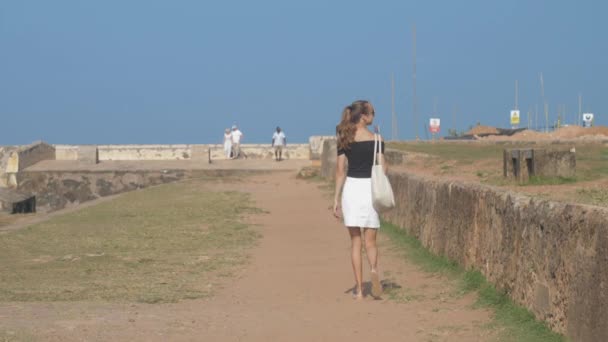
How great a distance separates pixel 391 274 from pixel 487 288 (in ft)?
7.29

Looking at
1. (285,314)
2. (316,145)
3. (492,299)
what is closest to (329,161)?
(316,145)

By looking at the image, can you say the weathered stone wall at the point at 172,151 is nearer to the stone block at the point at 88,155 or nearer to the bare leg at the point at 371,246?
the stone block at the point at 88,155

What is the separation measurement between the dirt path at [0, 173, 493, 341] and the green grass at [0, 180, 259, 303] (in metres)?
0.55

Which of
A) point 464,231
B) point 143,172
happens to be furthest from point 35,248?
point 143,172

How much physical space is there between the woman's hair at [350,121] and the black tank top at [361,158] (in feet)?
0.21

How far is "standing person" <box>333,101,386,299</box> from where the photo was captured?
8922mm

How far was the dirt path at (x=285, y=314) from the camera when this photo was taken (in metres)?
7.31

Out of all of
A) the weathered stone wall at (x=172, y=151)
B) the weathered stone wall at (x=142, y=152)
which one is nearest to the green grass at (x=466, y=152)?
the weathered stone wall at (x=172, y=151)

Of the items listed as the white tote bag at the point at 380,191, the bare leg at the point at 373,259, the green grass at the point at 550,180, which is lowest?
the bare leg at the point at 373,259

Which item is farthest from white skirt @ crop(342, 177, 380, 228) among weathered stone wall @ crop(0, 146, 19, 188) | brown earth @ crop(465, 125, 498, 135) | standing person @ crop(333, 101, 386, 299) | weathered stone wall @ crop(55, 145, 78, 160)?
brown earth @ crop(465, 125, 498, 135)

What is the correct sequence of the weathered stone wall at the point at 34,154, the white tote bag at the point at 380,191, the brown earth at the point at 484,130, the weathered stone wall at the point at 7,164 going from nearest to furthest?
the white tote bag at the point at 380,191 → the weathered stone wall at the point at 7,164 → the weathered stone wall at the point at 34,154 → the brown earth at the point at 484,130

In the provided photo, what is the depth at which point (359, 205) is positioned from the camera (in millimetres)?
8906

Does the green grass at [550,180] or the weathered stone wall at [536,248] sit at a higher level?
the green grass at [550,180]

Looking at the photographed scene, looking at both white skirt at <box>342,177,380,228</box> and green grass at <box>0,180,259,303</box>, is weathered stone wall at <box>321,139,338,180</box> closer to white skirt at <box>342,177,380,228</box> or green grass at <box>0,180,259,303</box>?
green grass at <box>0,180,259,303</box>
